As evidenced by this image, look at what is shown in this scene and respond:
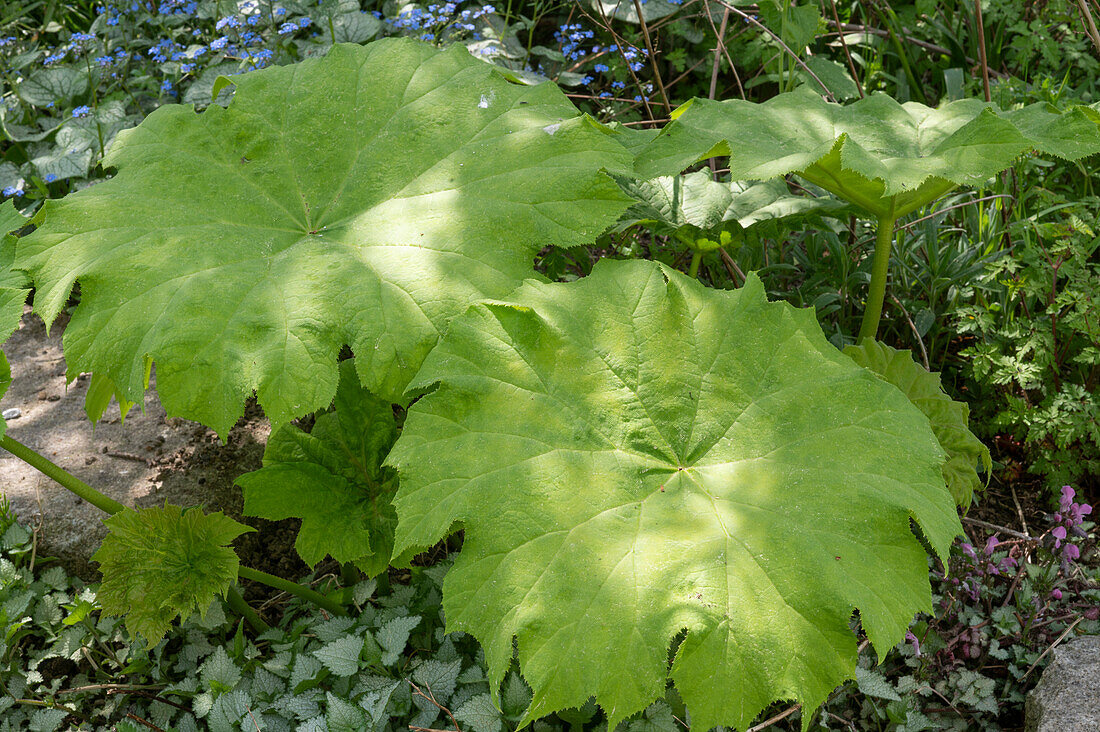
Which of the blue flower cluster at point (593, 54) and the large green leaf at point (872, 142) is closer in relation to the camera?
the large green leaf at point (872, 142)

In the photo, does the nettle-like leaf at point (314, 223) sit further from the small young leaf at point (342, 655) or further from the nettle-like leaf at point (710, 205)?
the small young leaf at point (342, 655)

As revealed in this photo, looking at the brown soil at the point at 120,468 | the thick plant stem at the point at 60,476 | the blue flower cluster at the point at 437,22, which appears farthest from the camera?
the blue flower cluster at the point at 437,22

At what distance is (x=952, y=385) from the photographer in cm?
286

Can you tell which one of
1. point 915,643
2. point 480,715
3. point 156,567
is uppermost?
point 156,567

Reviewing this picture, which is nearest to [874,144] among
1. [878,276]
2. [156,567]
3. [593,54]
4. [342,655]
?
[878,276]

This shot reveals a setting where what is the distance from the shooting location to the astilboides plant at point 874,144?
5.74 feet

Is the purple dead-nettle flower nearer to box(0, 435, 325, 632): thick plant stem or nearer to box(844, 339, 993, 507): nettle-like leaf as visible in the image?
box(844, 339, 993, 507): nettle-like leaf

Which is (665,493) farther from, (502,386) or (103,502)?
(103,502)

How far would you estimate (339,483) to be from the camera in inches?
85.2

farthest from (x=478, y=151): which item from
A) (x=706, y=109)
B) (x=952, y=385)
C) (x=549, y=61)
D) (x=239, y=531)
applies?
(x=549, y=61)

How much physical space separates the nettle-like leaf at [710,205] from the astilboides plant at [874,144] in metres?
0.18

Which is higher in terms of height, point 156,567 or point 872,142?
point 872,142

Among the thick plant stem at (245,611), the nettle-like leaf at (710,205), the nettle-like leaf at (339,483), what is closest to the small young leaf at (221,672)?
the thick plant stem at (245,611)

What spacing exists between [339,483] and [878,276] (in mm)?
1532
